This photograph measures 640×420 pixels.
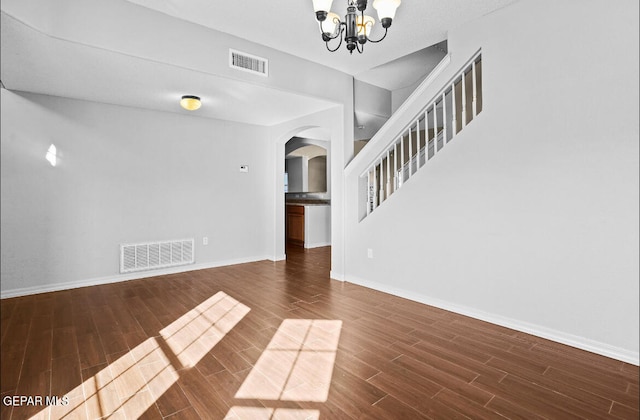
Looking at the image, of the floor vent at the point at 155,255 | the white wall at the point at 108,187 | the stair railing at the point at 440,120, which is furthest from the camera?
the floor vent at the point at 155,255

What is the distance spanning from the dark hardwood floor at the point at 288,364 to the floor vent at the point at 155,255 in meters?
0.88

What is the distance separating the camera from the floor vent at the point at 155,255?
14.5 ft

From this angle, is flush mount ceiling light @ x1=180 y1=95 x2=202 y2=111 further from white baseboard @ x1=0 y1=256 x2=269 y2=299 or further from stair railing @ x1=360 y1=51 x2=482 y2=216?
white baseboard @ x1=0 y1=256 x2=269 y2=299

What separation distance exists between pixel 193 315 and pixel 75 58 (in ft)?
8.07

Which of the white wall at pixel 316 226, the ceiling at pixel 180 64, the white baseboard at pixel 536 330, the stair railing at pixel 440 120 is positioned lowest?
the white baseboard at pixel 536 330

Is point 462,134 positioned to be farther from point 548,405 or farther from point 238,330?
point 238,330

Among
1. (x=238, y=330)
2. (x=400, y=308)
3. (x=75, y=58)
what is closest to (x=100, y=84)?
(x=75, y=58)

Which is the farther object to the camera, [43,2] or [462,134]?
[462,134]

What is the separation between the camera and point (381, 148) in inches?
156

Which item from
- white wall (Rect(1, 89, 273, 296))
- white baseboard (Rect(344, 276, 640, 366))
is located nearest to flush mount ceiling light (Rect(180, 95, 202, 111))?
white wall (Rect(1, 89, 273, 296))

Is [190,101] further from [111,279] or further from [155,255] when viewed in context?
[111,279]

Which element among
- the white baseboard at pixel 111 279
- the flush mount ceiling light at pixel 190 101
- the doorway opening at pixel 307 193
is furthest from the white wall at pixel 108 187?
the doorway opening at pixel 307 193

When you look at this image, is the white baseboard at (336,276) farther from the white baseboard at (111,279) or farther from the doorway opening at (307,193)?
the doorway opening at (307,193)

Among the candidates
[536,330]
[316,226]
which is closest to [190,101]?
[316,226]
